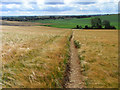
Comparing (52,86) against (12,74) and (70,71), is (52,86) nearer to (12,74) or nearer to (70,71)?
(12,74)

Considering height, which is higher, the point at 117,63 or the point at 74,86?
the point at 117,63

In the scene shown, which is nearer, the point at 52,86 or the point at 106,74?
the point at 52,86

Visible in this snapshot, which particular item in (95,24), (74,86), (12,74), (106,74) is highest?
(95,24)

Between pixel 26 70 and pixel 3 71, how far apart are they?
0.92m

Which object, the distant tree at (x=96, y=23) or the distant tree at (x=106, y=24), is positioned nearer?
the distant tree at (x=106, y=24)

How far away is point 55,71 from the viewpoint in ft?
17.8

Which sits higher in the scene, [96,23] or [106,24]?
[96,23]

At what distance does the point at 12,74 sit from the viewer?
4.54 metres

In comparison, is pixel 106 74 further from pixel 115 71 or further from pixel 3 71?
pixel 3 71

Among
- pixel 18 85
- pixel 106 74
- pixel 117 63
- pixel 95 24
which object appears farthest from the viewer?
pixel 95 24

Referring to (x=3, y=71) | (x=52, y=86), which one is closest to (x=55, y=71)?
(x=52, y=86)

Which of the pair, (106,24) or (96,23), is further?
(96,23)

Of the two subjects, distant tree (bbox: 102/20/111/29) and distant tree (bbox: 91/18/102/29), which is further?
distant tree (bbox: 91/18/102/29)

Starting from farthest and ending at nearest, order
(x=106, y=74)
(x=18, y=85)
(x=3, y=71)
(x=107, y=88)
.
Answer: (x=106, y=74) → (x=3, y=71) → (x=107, y=88) → (x=18, y=85)
